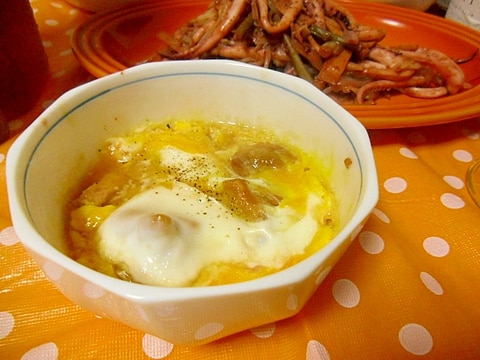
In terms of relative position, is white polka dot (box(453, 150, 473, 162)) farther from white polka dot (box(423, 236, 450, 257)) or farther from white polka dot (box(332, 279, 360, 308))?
white polka dot (box(332, 279, 360, 308))

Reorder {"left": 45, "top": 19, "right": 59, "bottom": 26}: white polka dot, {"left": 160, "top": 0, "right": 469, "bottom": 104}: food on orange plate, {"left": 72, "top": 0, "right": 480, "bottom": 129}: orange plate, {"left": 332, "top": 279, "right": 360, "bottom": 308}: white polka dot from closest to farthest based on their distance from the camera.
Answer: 1. {"left": 332, "top": 279, "right": 360, "bottom": 308}: white polka dot
2. {"left": 72, "top": 0, "right": 480, "bottom": 129}: orange plate
3. {"left": 160, "top": 0, "right": 469, "bottom": 104}: food on orange plate
4. {"left": 45, "top": 19, "right": 59, "bottom": 26}: white polka dot

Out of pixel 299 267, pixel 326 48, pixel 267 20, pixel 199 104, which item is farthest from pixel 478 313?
pixel 267 20

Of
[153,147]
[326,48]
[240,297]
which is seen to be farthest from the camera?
[326,48]

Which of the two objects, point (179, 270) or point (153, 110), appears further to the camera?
point (153, 110)

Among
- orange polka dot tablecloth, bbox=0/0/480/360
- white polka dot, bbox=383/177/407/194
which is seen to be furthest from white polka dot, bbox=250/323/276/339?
white polka dot, bbox=383/177/407/194

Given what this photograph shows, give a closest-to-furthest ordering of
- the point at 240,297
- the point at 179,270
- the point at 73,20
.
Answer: the point at 240,297, the point at 179,270, the point at 73,20

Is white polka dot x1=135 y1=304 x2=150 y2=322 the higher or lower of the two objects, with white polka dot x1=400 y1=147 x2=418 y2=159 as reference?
higher

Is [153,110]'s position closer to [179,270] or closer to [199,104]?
[199,104]

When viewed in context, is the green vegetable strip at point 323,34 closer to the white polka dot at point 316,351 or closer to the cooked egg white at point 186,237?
the cooked egg white at point 186,237
